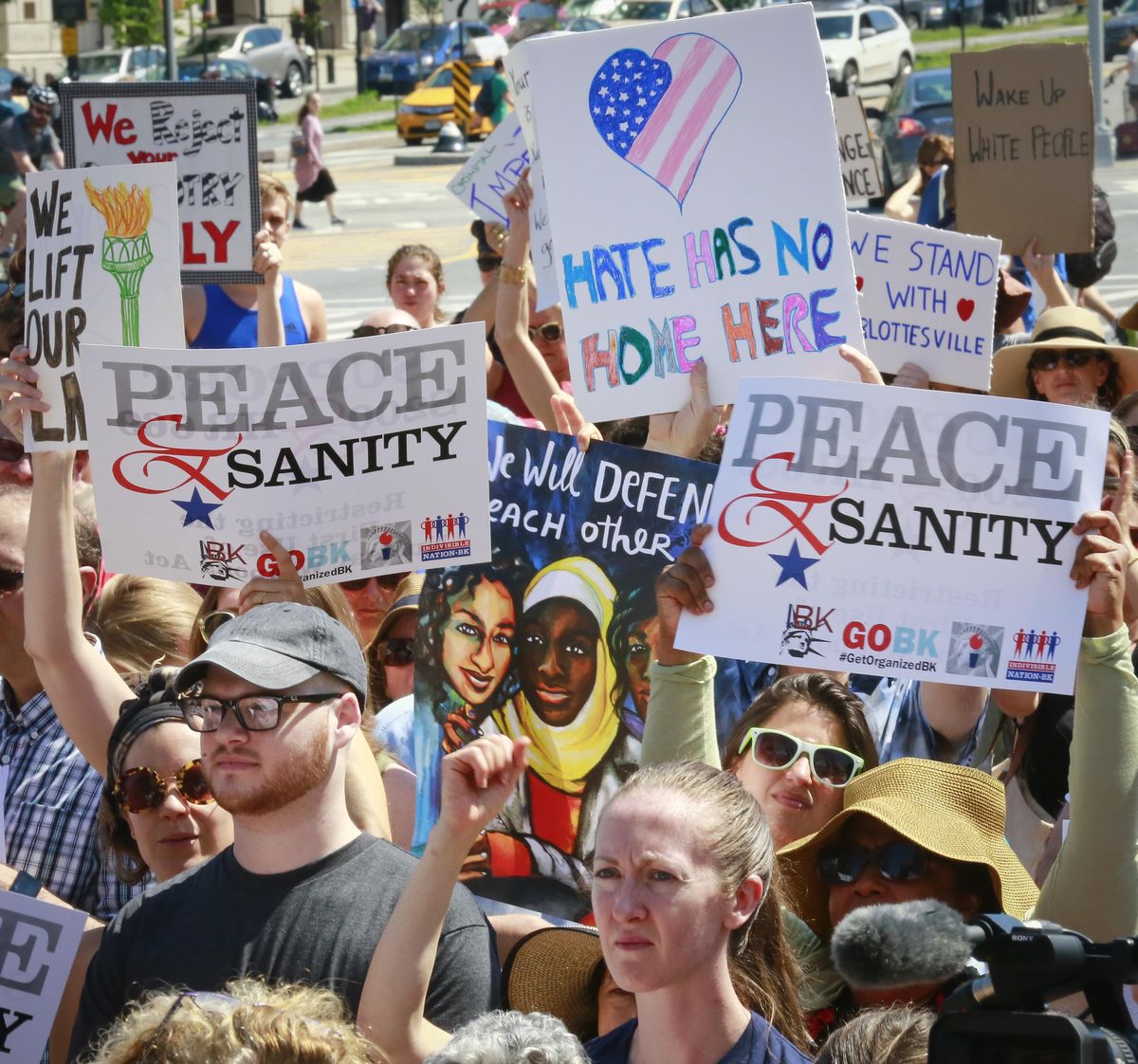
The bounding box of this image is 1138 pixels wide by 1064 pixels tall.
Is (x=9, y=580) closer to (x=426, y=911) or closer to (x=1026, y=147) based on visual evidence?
(x=426, y=911)

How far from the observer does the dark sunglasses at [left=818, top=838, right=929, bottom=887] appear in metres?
3.35

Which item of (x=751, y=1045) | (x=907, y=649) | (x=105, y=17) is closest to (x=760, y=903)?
(x=751, y=1045)

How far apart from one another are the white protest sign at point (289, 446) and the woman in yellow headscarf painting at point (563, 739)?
33cm

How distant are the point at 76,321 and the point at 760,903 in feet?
8.72

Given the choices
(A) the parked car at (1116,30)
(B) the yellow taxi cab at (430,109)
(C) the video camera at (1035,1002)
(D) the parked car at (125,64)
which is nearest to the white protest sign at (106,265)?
(C) the video camera at (1035,1002)

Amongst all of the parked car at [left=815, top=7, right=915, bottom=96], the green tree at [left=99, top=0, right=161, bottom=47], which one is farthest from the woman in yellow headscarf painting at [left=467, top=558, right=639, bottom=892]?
the green tree at [left=99, top=0, right=161, bottom=47]

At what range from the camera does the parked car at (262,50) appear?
44.3 m

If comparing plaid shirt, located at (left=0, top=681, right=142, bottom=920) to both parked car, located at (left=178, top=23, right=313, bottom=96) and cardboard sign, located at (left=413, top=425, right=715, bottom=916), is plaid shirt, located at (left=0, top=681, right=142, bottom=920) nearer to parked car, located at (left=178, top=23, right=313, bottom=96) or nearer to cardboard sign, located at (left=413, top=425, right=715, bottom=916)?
cardboard sign, located at (left=413, top=425, right=715, bottom=916)

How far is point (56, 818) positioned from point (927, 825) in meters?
1.89

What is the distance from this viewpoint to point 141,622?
4.72 meters

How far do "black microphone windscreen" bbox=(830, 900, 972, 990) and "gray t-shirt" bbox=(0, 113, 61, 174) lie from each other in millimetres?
17446

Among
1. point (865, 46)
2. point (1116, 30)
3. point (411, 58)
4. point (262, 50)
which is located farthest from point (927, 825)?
point (262, 50)

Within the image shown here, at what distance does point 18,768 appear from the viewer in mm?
4137

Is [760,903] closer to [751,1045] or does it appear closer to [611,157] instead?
[751,1045]
